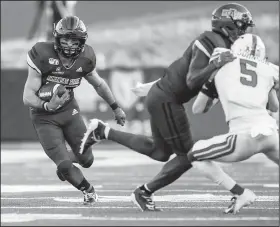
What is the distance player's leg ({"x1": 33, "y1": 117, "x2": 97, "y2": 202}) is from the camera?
874cm

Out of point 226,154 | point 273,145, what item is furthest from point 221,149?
point 273,145

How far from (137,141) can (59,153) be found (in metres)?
0.86

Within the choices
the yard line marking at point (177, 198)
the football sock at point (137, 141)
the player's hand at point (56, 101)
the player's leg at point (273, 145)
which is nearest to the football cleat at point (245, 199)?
the player's leg at point (273, 145)

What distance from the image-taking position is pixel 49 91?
8.84m

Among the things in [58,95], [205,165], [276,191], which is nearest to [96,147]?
[276,191]

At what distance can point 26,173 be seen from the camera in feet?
45.2

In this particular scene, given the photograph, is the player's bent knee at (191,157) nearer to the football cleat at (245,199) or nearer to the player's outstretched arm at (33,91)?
the football cleat at (245,199)

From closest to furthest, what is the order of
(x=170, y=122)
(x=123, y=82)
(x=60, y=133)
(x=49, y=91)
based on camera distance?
(x=170, y=122), (x=49, y=91), (x=60, y=133), (x=123, y=82)

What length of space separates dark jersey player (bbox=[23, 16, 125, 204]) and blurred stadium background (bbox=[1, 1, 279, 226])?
1.41 ft

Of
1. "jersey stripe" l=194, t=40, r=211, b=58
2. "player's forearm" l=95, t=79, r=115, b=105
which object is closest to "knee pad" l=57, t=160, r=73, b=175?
"player's forearm" l=95, t=79, r=115, b=105

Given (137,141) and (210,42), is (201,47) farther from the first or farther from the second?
(137,141)

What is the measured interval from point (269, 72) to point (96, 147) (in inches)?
505

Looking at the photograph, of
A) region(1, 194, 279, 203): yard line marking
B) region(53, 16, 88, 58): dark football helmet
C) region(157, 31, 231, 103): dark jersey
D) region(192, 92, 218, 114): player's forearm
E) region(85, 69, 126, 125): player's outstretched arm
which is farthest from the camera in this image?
region(85, 69, 126, 125): player's outstretched arm

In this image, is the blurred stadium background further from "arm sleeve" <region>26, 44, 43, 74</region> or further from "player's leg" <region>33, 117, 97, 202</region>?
"arm sleeve" <region>26, 44, 43, 74</region>
